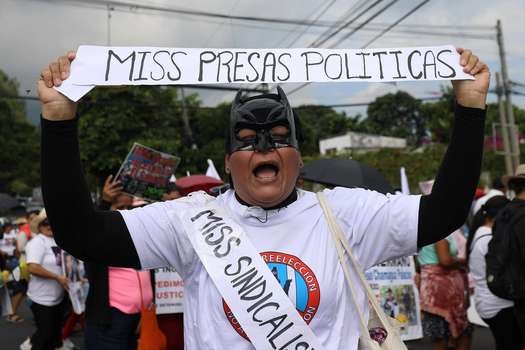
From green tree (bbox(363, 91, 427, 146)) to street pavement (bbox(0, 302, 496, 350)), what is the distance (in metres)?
67.9

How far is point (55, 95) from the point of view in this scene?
1870 mm

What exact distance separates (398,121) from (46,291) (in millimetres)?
74807

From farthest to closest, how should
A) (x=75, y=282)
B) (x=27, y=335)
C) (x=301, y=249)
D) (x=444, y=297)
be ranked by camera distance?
(x=27, y=335)
(x=75, y=282)
(x=444, y=297)
(x=301, y=249)

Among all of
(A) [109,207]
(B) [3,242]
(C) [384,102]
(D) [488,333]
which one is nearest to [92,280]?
(A) [109,207]

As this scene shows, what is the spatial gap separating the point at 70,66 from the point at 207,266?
0.77m

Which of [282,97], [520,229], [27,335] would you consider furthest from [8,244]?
[282,97]

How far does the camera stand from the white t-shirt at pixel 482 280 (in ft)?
16.2

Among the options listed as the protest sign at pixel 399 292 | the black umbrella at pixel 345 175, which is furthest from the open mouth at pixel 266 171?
the protest sign at pixel 399 292

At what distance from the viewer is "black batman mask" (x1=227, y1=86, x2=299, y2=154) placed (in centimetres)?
207

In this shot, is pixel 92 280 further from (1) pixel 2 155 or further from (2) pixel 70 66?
(1) pixel 2 155

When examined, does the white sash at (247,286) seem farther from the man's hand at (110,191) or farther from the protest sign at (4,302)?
the protest sign at (4,302)

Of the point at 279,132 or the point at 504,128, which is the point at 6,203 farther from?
the point at 279,132

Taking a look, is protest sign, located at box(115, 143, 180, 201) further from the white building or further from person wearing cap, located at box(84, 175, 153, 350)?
the white building

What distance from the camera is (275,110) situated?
212 centimetres
